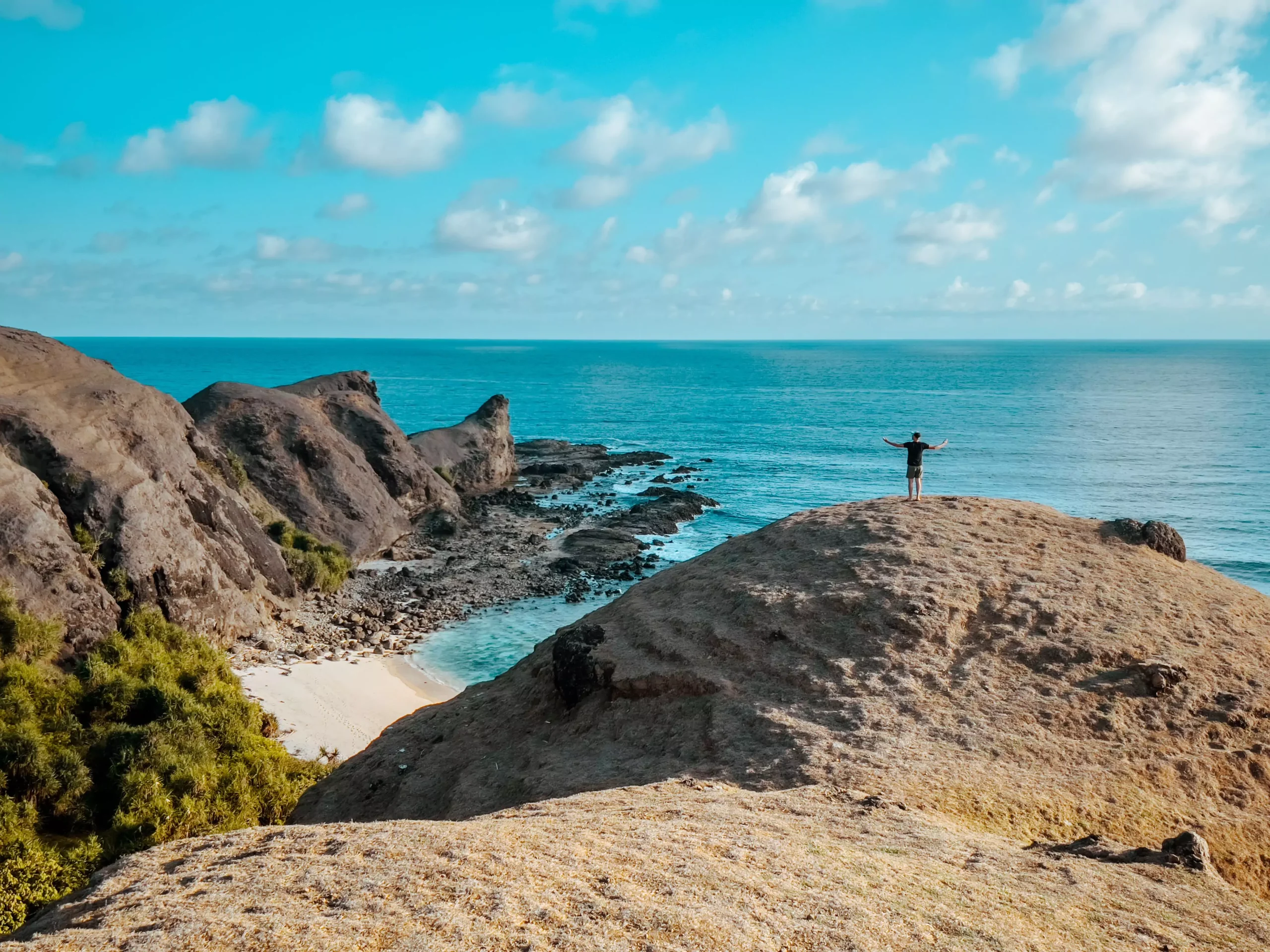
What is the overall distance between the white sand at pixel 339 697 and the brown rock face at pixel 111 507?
11.3ft

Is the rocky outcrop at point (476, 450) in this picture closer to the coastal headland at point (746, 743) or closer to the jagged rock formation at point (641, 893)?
the coastal headland at point (746, 743)

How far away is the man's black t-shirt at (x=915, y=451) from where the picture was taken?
22125mm

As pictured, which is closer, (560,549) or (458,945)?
(458,945)

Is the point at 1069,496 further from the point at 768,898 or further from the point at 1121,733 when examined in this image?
the point at 768,898

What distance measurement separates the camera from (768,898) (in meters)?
8.78

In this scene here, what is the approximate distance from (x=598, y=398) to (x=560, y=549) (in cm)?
10407

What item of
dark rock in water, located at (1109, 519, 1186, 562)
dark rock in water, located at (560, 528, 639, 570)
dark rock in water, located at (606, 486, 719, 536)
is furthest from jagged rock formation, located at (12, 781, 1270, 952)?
dark rock in water, located at (606, 486, 719, 536)

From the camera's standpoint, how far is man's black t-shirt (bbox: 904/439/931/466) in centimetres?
2212

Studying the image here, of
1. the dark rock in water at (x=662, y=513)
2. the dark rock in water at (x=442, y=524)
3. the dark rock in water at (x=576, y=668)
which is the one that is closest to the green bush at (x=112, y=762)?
the dark rock in water at (x=576, y=668)

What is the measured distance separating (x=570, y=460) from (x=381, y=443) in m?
29.1

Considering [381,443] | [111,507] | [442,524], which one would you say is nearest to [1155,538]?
[111,507]

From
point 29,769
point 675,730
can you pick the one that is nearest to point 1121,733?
point 675,730

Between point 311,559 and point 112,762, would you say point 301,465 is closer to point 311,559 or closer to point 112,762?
point 311,559

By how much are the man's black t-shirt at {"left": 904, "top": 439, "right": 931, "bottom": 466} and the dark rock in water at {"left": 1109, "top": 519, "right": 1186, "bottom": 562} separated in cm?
467
